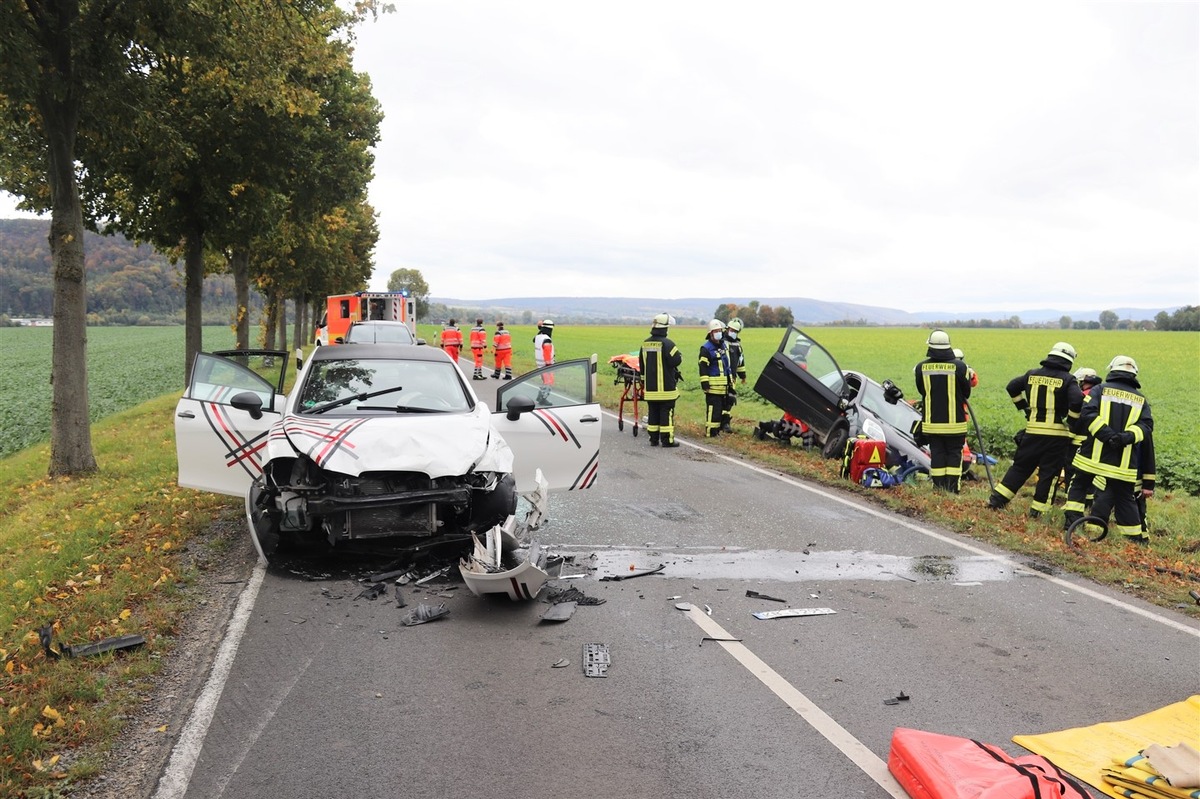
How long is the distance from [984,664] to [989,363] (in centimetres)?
4229

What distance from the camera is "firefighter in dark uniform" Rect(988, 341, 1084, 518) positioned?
8930mm

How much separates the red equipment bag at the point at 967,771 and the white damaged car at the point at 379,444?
11.4 ft

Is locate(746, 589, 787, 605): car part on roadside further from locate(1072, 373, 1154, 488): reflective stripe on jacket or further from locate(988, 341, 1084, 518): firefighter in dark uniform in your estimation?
locate(988, 341, 1084, 518): firefighter in dark uniform

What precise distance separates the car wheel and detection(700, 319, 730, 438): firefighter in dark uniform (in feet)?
8.93

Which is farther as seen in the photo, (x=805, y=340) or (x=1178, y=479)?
(x=805, y=340)

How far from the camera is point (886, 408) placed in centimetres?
1261

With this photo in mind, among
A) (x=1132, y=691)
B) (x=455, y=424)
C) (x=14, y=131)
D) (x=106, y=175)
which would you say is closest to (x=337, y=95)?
(x=106, y=175)

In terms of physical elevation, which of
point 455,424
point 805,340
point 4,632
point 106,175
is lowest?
point 4,632

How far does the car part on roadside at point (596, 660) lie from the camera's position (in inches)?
182

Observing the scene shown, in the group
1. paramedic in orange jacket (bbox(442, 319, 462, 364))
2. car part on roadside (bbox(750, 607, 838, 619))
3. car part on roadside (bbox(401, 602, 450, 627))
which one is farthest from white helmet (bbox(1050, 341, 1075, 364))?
paramedic in orange jacket (bbox(442, 319, 462, 364))

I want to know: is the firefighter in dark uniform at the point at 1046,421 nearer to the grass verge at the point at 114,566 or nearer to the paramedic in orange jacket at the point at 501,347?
the grass verge at the point at 114,566

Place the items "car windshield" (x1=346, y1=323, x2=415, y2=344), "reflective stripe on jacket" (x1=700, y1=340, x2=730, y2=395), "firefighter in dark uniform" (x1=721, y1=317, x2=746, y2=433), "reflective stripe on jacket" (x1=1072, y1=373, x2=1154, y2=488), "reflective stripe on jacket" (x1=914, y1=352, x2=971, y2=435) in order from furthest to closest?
1. "car windshield" (x1=346, y1=323, x2=415, y2=344)
2. "firefighter in dark uniform" (x1=721, y1=317, x2=746, y2=433)
3. "reflective stripe on jacket" (x1=700, y1=340, x2=730, y2=395)
4. "reflective stripe on jacket" (x1=914, y1=352, x2=971, y2=435)
5. "reflective stripe on jacket" (x1=1072, y1=373, x2=1154, y2=488)

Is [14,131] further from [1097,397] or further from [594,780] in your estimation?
→ [1097,397]

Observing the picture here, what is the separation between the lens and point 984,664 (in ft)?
16.0
